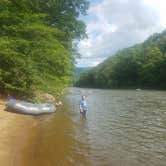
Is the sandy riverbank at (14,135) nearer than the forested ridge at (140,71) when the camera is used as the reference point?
Yes

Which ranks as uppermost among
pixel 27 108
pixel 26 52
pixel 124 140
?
pixel 26 52

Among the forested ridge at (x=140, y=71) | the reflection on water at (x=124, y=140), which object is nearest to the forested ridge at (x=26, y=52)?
the reflection on water at (x=124, y=140)

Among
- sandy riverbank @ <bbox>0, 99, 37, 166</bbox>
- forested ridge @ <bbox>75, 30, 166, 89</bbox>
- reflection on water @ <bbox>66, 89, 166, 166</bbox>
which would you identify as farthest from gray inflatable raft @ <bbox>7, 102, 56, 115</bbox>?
forested ridge @ <bbox>75, 30, 166, 89</bbox>

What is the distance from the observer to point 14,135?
12.8m

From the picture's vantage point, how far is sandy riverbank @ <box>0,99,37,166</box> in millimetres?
9619

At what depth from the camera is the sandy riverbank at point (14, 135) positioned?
962 cm

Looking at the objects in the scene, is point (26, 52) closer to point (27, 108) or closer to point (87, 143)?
point (27, 108)

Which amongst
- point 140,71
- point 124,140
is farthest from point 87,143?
point 140,71

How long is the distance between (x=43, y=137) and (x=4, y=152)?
3.83 meters

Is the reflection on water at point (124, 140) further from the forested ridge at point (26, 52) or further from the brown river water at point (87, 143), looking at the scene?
the forested ridge at point (26, 52)

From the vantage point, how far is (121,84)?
120250 mm

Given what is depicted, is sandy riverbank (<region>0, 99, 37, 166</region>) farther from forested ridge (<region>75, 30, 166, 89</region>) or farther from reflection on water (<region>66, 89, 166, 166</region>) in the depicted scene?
forested ridge (<region>75, 30, 166, 89</region>)

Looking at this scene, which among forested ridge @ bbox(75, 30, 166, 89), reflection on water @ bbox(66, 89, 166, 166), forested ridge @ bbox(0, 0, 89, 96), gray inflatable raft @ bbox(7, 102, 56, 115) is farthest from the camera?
forested ridge @ bbox(75, 30, 166, 89)

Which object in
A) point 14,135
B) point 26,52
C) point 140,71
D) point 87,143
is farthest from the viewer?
point 140,71
